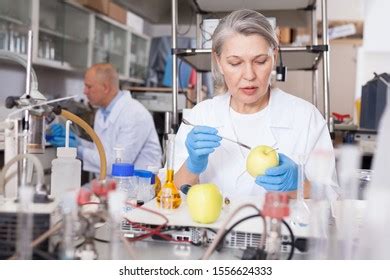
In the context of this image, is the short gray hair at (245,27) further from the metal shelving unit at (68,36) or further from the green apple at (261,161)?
the metal shelving unit at (68,36)

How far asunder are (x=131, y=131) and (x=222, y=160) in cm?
89

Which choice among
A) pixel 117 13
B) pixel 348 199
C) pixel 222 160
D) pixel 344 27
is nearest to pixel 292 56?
pixel 344 27

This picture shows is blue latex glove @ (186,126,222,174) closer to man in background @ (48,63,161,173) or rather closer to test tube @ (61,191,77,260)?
test tube @ (61,191,77,260)

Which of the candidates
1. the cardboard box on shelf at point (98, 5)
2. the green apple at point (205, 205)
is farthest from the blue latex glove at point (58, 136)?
the cardboard box on shelf at point (98, 5)

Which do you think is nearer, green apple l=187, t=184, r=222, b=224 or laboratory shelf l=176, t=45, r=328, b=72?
green apple l=187, t=184, r=222, b=224

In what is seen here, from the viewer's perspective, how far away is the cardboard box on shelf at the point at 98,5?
Result: 11.0 ft

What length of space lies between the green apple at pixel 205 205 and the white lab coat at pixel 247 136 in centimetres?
35

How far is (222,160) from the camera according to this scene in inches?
51.6

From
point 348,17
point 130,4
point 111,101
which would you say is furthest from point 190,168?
point 130,4

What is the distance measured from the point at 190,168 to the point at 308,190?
1.24 feet

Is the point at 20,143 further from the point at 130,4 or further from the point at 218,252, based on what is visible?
the point at 130,4

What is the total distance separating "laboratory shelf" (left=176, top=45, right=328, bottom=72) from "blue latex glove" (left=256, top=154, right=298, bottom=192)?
1.77ft

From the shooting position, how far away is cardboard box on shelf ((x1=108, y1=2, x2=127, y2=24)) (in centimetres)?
375

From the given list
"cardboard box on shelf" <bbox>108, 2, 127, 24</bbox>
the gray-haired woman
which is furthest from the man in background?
"cardboard box on shelf" <bbox>108, 2, 127, 24</bbox>
